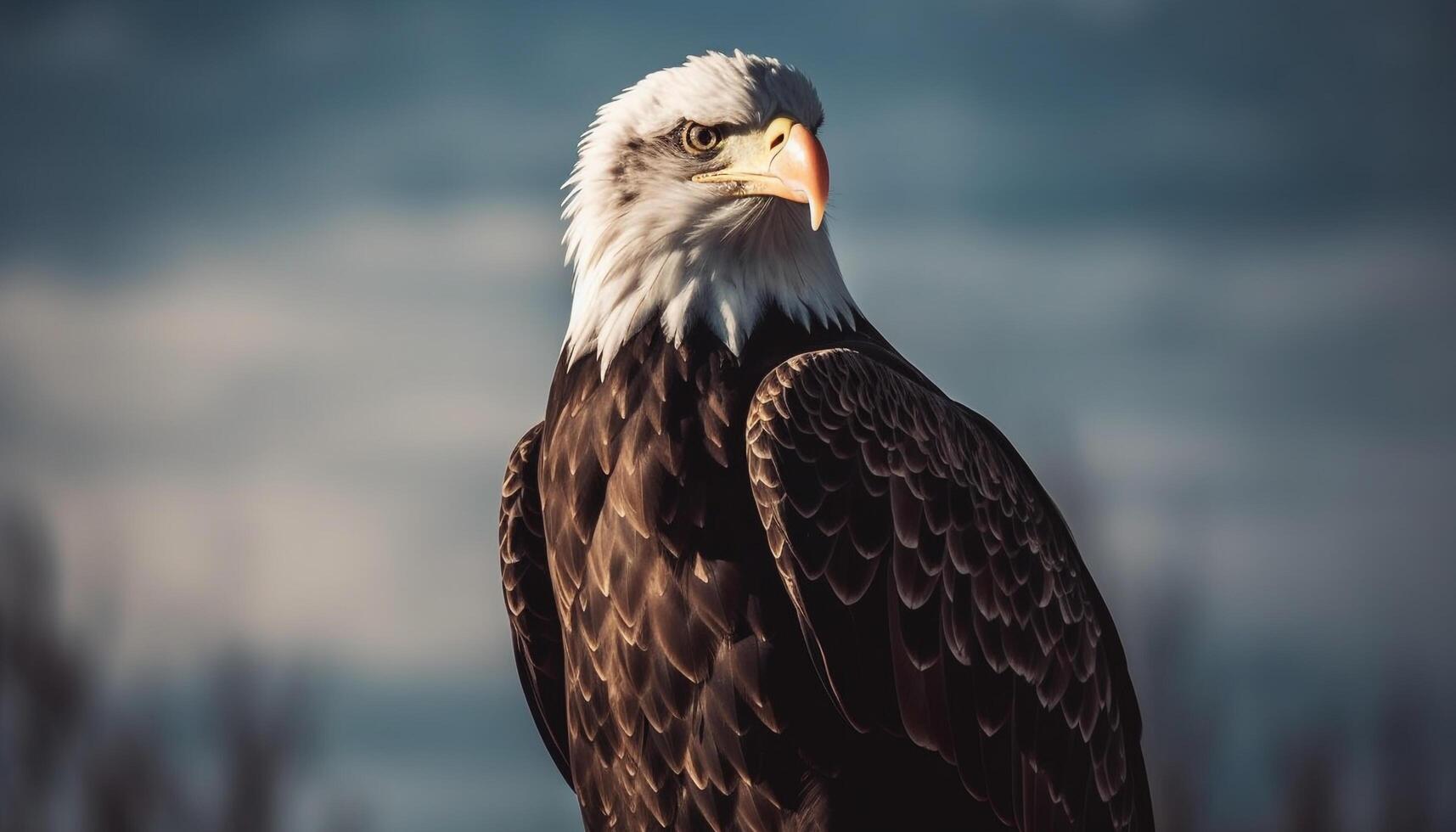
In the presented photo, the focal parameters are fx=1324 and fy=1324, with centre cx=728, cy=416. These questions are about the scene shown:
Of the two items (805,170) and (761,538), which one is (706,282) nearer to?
(805,170)

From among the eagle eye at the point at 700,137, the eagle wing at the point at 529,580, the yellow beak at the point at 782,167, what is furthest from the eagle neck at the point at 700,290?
the eagle wing at the point at 529,580

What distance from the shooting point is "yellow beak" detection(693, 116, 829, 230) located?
3.67 metres

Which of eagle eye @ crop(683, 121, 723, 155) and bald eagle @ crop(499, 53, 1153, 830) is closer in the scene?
bald eagle @ crop(499, 53, 1153, 830)

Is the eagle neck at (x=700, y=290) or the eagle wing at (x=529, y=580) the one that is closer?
the eagle neck at (x=700, y=290)

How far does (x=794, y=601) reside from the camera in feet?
11.4

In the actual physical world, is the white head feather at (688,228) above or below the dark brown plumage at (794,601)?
above

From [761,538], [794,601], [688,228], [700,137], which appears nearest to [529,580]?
[761,538]

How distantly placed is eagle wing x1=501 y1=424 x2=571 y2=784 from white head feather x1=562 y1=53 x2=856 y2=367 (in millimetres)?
485

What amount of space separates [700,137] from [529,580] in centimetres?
148

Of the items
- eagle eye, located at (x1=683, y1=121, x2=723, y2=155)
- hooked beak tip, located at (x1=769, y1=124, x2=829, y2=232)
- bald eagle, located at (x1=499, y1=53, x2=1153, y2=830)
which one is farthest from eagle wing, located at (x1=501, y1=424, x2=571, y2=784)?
hooked beak tip, located at (x1=769, y1=124, x2=829, y2=232)

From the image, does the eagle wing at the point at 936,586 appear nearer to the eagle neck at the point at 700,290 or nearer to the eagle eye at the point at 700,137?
the eagle neck at the point at 700,290

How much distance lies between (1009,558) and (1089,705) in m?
0.60

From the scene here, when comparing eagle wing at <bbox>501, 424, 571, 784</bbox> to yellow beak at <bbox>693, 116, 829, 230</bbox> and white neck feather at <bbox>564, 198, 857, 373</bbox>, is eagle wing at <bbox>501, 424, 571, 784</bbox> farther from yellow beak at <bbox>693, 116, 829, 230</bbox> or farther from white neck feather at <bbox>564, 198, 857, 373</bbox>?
yellow beak at <bbox>693, 116, 829, 230</bbox>

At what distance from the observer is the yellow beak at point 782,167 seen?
367 centimetres
